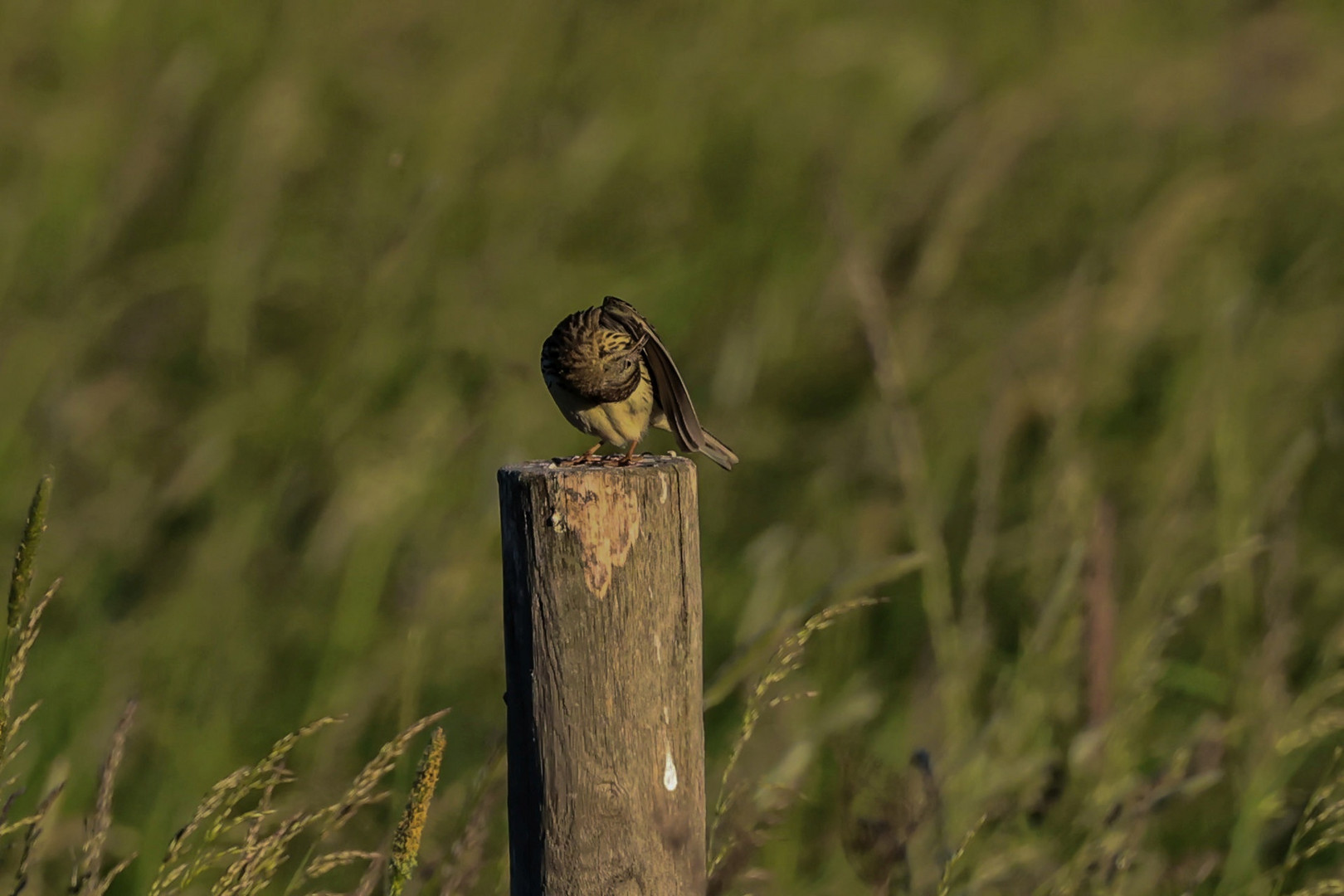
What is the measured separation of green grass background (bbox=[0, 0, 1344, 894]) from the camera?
9.77ft

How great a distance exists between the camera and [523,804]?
1.80 meters

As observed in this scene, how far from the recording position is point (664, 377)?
6.88 feet

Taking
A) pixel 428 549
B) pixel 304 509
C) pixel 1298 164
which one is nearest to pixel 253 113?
pixel 304 509

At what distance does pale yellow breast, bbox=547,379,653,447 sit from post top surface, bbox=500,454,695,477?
0.61ft

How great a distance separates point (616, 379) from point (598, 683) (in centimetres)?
46

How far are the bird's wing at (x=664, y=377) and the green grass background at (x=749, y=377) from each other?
340 mm

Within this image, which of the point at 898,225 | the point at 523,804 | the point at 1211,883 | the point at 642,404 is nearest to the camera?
the point at 523,804

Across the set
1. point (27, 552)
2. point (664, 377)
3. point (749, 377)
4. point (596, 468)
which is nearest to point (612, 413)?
point (664, 377)

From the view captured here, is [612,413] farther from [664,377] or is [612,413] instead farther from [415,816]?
[415,816]

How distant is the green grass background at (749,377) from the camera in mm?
2979

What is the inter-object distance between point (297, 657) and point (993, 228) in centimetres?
339

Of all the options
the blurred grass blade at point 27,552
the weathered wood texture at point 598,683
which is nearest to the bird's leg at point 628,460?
the weathered wood texture at point 598,683

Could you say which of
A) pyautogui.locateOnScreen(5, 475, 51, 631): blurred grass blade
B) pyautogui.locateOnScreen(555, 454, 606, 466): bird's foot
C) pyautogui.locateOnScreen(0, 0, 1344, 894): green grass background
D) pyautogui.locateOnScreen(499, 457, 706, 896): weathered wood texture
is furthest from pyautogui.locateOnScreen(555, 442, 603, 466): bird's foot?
pyautogui.locateOnScreen(5, 475, 51, 631): blurred grass blade

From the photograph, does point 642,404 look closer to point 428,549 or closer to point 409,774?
point 409,774
